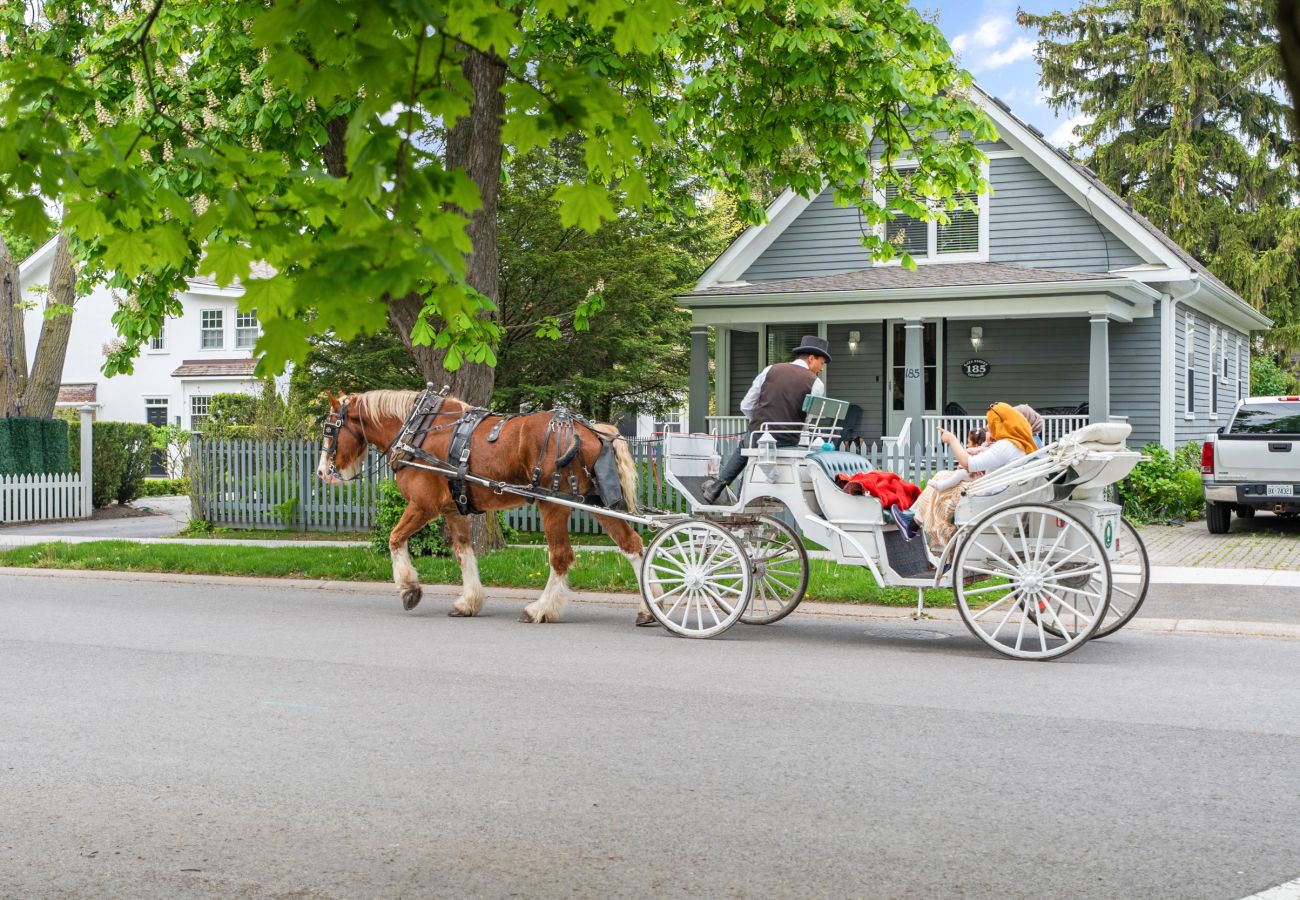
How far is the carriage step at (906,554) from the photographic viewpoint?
9.55m

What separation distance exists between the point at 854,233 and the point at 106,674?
1837 cm

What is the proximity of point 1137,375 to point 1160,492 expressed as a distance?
4.12 m

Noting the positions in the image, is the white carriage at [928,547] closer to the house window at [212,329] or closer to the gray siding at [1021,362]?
the gray siding at [1021,362]

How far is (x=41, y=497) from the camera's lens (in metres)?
23.1

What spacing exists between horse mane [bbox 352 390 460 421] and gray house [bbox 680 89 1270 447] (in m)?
12.0

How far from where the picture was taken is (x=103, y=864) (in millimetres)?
4684

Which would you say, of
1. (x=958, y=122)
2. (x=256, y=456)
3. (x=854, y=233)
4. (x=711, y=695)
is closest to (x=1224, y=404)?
(x=854, y=233)

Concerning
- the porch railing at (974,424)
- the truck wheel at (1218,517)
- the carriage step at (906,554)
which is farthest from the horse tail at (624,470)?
the porch railing at (974,424)

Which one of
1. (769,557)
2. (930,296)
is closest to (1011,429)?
(769,557)

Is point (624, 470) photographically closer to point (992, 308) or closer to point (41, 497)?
point (992, 308)

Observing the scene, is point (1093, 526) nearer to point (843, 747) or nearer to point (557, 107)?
point (843, 747)

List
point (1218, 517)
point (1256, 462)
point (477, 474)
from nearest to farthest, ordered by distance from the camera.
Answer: point (477, 474) → point (1256, 462) → point (1218, 517)

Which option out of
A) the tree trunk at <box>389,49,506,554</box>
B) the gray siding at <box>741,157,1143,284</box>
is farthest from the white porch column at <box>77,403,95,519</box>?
the gray siding at <box>741,157,1143,284</box>

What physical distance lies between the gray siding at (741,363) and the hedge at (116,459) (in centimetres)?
1225
